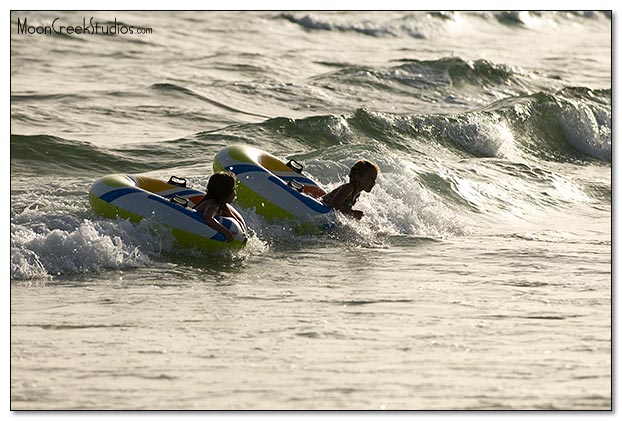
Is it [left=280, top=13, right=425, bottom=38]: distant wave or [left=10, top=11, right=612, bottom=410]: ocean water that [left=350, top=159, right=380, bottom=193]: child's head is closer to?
[left=10, top=11, right=612, bottom=410]: ocean water

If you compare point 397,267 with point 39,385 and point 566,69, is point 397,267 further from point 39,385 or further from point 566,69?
point 566,69

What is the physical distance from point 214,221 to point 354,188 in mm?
1804

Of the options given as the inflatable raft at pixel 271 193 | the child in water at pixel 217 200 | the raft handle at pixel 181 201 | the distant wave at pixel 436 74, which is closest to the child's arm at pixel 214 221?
the child in water at pixel 217 200

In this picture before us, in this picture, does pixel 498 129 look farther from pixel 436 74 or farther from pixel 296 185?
pixel 296 185

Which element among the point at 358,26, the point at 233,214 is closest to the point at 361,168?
the point at 233,214

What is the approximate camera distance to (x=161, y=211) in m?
10.5

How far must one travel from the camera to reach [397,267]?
10.2m

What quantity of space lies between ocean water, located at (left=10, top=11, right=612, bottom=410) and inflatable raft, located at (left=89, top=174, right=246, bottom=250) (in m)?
0.15

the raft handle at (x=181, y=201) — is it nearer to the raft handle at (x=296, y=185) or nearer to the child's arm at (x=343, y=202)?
the raft handle at (x=296, y=185)

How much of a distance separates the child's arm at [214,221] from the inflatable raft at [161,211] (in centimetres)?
3

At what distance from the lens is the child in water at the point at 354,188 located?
37.5 ft
